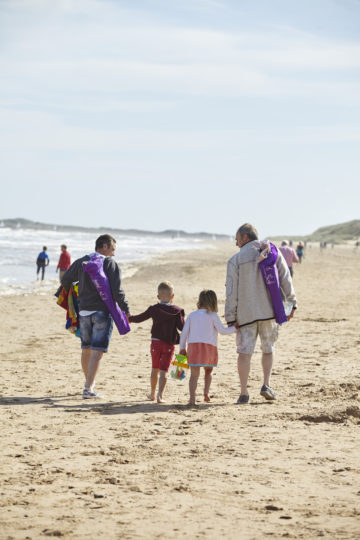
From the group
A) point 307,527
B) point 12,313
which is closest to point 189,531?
point 307,527

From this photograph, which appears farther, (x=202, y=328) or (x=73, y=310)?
(x=73, y=310)

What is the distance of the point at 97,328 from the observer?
26.4 ft

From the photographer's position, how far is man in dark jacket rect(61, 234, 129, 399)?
7977 millimetres

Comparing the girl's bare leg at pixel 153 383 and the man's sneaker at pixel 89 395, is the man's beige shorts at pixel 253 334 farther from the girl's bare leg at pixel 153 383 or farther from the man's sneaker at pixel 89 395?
the man's sneaker at pixel 89 395

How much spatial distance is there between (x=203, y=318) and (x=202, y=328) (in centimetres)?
11

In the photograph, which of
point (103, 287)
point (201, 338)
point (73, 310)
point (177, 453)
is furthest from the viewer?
point (73, 310)

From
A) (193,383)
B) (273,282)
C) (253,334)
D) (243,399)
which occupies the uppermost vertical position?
(273,282)

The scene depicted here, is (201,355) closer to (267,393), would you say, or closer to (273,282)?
(267,393)

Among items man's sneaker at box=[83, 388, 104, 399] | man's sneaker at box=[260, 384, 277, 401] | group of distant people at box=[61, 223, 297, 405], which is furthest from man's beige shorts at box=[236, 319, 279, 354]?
man's sneaker at box=[83, 388, 104, 399]

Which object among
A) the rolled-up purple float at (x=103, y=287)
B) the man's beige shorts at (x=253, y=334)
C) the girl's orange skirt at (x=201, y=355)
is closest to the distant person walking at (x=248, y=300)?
the man's beige shorts at (x=253, y=334)

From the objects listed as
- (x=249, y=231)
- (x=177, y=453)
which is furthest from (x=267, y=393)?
(x=177, y=453)

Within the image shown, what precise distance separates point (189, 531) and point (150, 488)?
0.80 metres

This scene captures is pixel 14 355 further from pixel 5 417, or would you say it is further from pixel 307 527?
pixel 307 527

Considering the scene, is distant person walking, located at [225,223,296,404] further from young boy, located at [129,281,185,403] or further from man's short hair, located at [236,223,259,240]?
young boy, located at [129,281,185,403]
